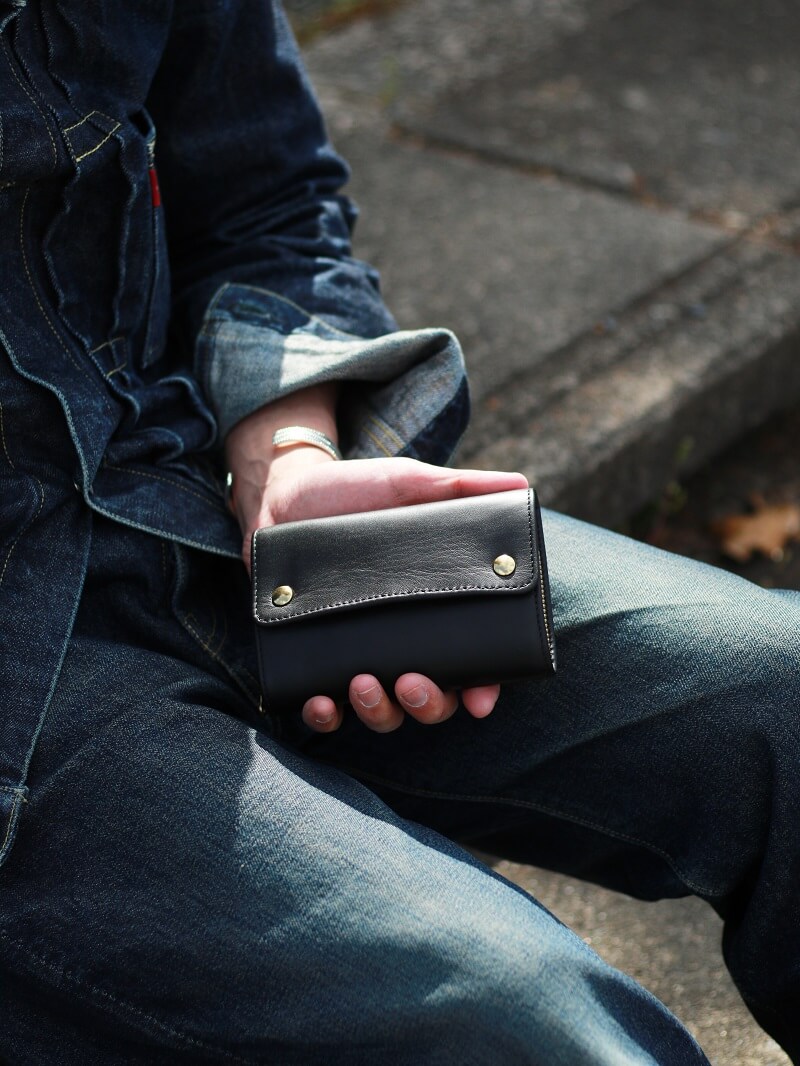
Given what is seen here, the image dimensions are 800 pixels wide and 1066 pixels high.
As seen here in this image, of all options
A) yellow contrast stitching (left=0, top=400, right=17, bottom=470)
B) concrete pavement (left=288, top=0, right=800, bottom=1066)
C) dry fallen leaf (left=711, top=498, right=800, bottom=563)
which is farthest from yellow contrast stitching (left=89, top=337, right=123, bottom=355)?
dry fallen leaf (left=711, top=498, right=800, bottom=563)

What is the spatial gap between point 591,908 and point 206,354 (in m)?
0.98

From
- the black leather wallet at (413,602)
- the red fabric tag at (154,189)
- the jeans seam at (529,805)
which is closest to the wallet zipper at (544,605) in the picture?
the black leather wallet at (413,602)

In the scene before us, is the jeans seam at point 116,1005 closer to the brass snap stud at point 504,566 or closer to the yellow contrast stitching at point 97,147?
the brass snap stud at point 504,566

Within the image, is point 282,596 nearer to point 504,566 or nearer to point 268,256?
point 504,566

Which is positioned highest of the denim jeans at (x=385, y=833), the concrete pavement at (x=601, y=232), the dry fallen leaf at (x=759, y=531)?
the denim jeans at (x=385, y=833)

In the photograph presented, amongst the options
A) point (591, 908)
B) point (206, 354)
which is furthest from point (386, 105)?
point (591, 908)

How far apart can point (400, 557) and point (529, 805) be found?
12.6 inches

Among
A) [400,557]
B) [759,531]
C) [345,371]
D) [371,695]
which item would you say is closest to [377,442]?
[345,371]

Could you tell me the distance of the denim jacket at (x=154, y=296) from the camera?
3.89ft

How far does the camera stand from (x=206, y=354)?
146cm

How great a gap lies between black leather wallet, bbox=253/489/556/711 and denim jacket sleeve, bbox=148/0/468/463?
204 millimetres

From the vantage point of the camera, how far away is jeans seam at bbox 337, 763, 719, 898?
1.29 metres

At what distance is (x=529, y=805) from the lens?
1.32 meters

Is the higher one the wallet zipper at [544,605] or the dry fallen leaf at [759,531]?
the wallet zipper at [544,605]
